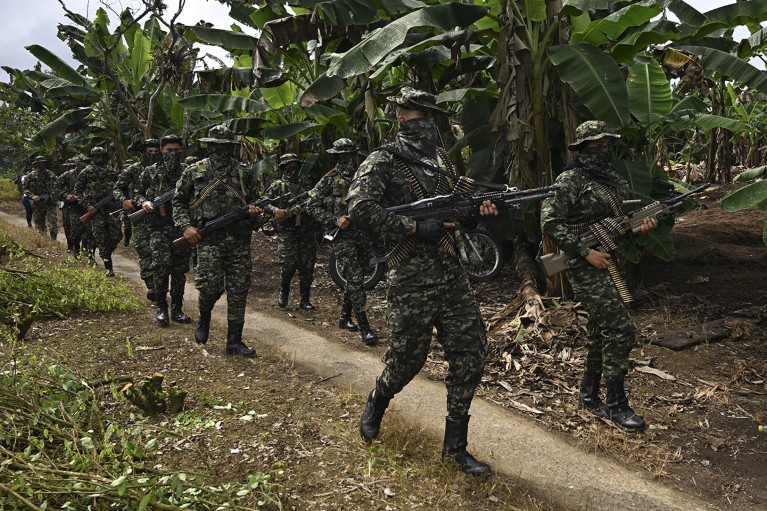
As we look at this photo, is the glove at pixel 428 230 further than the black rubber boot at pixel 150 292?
No

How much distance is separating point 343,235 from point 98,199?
5.58 meters

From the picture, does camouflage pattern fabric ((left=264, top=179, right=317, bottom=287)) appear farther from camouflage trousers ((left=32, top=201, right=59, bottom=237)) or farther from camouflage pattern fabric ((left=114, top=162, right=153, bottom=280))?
camouflage trousers ((left=32, top=201, right=59, bottom=237))

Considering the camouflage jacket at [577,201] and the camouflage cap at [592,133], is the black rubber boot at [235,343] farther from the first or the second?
the camouflage cap at [592,133]

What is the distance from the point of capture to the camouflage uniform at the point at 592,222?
460 centimetres

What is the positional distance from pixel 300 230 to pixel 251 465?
16.6 ft

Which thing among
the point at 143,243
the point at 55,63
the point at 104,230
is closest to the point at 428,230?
the point at 143,243

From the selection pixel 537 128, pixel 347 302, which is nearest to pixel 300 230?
pixel 347 302

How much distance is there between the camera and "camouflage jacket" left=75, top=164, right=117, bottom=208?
1046cm

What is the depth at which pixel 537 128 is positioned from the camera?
7121 millimetres

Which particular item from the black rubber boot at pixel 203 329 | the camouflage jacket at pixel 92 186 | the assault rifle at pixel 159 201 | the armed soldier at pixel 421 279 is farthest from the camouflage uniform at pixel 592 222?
the camouflage jacket at pixel 92 186

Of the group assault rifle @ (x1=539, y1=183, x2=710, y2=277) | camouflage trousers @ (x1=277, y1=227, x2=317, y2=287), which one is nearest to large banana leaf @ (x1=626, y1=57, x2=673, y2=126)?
assault rifle @ (x1=539, y1=183, x2=710, y2=277)

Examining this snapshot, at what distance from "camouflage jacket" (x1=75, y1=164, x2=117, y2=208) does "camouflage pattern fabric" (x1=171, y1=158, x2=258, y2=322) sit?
5.05m

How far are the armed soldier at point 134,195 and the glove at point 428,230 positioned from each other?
552 centimetres

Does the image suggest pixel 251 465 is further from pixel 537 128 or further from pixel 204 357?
pixel 537 128
